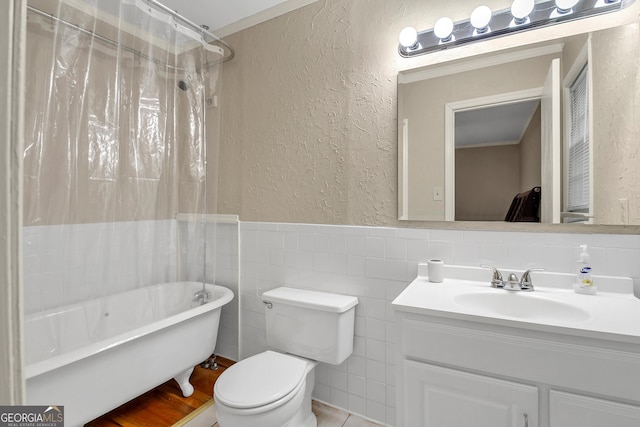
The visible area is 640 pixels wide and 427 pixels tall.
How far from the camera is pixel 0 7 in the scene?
1.11 ft

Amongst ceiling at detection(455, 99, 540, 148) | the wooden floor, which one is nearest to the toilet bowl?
the wooden floor

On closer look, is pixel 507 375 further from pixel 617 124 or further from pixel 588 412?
pixel 617 124

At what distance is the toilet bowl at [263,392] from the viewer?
4.31 ft

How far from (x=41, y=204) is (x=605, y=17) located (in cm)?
246

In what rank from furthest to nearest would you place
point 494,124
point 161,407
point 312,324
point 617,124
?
point 161,407 → point 312,324 → point 494,124 → point 617,124

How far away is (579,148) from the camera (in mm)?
1342

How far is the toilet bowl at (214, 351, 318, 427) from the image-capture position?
4.31ft

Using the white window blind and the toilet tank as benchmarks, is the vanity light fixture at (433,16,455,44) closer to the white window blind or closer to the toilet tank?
the white window blind

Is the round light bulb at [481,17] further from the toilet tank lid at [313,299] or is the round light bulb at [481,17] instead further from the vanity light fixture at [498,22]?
the toilet tank lid at [313,299]

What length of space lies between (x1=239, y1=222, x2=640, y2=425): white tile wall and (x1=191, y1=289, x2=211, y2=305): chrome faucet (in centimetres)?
24

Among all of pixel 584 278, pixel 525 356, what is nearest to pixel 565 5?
pixel 584 278

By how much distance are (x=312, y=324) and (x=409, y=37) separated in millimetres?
1578

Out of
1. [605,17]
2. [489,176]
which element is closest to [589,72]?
[605,17]

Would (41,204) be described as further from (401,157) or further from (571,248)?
(571,248)
